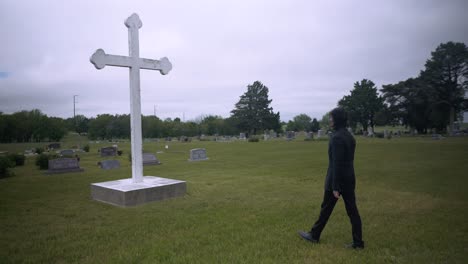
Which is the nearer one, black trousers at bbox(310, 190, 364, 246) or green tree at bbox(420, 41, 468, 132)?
black trousers at bbox(310, 190, 364, 246)

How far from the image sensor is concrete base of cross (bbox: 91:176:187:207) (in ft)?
22.2

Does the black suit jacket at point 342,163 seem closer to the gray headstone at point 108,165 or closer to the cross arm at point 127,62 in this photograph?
the cross arm at point 127,62

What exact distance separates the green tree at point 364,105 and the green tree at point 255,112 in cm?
1767

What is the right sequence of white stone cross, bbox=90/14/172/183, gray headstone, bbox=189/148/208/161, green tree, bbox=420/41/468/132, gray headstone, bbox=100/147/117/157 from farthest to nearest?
green tree, bbox=420/41/468/132
gray headstone, bbox=100/147/117/157
gray headstone, bbox=189/148/208/161
white stone cross, bbox=90/14/172/183

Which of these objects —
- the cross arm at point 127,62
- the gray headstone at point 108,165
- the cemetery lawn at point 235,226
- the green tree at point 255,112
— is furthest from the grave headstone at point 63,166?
the green tree at point 255,112

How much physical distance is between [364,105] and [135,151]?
67906 millimetres

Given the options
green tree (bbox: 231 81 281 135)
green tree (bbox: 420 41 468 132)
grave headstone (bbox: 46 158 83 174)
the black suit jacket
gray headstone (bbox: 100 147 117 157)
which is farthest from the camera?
green tree (bbox: 231 81 281 135)

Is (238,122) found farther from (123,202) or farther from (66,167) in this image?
(123,202)

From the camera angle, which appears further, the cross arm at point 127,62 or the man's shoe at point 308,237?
the cross arm at point 127,62

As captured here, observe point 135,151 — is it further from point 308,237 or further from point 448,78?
point 448,78

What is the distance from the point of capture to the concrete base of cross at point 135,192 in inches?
267

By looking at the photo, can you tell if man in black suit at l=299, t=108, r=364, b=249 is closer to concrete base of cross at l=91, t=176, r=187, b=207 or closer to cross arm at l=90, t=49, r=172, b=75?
concrete base of cross at l=91, t=176, r=187, b=207

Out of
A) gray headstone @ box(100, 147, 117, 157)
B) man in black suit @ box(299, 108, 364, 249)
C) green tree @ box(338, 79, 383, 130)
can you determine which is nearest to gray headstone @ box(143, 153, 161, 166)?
gray headstone @ box(100, 147, 117, 157)

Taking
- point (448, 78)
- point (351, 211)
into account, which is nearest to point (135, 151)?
point (351, 211)
